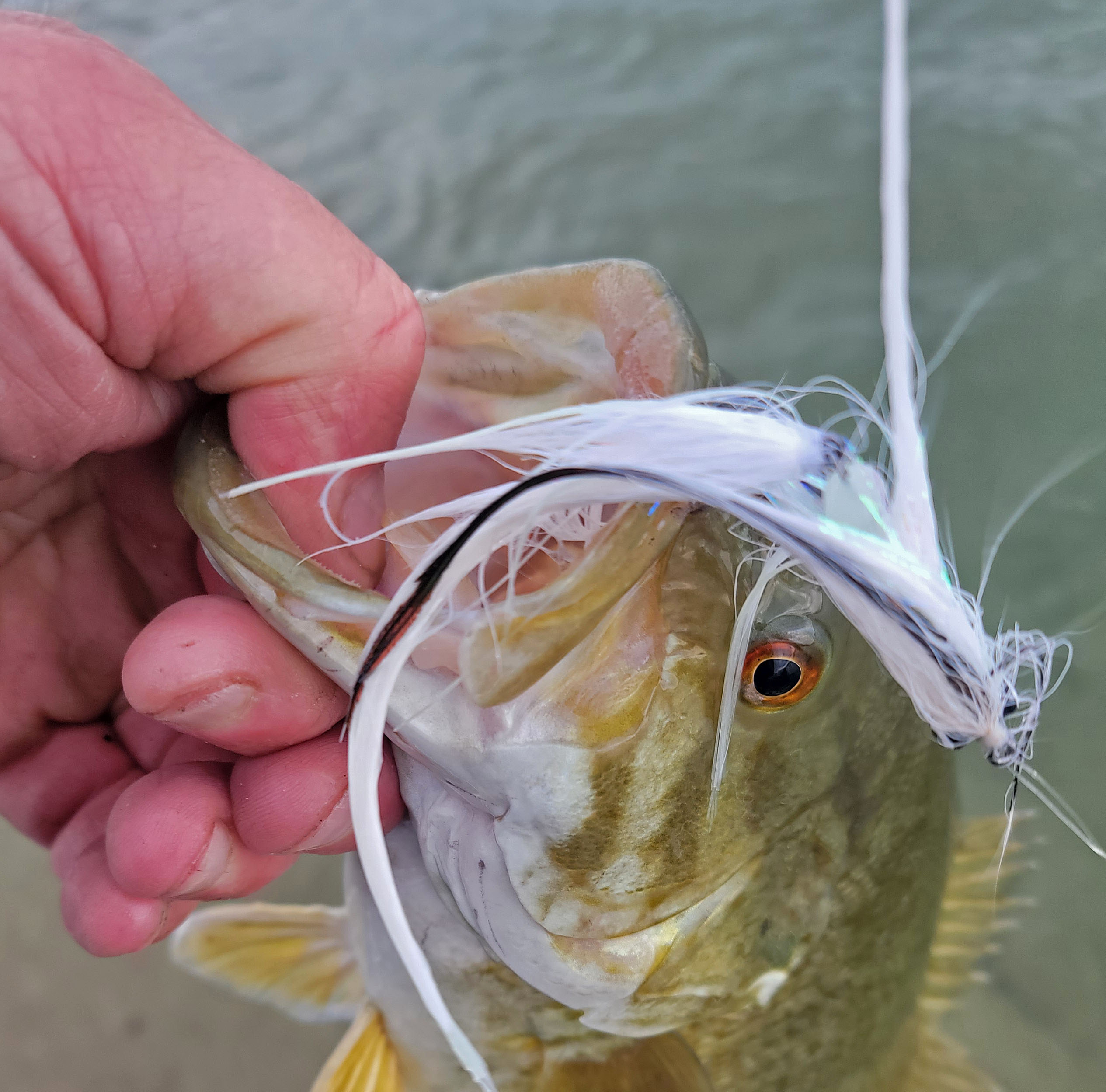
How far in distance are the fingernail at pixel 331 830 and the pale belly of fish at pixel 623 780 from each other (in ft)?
0.30

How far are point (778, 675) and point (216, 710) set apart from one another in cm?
69

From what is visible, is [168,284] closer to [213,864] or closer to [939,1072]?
[213,864]

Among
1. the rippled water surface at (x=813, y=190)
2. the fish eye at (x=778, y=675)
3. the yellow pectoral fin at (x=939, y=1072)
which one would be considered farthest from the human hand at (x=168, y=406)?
the rippled water surface at (x=813, y=190)

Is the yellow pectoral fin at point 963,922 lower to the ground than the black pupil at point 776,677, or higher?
lower

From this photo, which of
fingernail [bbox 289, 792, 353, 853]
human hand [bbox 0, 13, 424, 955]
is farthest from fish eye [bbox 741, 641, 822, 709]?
fingernail [bbox 289, 792, 353, 853]

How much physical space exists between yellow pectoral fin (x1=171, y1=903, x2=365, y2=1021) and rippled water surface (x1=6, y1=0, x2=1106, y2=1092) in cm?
154

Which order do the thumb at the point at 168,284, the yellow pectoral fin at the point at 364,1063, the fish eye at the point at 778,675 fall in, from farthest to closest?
the yellow pectoral fin at the point at 364,1063
the fish eye at the point at 778,675
the thumb at the point at 168,284

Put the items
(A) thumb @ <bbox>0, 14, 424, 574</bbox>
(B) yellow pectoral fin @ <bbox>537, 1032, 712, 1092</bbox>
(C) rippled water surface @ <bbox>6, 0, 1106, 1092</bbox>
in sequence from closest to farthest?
(A) thumb @ <bbox>0, 14, 424, 574</bbox> < (B) yellow pectoral fin @ <bbox>537, 1032, 712, 1092</bbox> < (C) rippled water surface @ <bbox>6, 0, 1106, 1092</bbox>

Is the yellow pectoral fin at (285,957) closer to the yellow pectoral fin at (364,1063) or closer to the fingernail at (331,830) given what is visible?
the yellow pectoral fin at (364,1063)

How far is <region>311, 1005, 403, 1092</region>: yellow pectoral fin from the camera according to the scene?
5.42ft

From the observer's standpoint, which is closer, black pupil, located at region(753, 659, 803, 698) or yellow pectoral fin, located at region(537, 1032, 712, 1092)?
black pupil, located at region(753, 659, 803, 698)

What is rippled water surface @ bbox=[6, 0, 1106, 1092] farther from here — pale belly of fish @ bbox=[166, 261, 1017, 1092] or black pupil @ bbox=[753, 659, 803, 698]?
black pupil @ bbox=[753, 659, 803, 698]

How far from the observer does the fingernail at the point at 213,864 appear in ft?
4.17

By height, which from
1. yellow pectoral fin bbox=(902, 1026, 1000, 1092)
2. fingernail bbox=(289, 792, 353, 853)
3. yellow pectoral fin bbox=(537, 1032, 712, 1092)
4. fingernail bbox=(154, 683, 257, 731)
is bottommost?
yellow pectoral fin bbox=(902, 1026, 1000, 1092)
